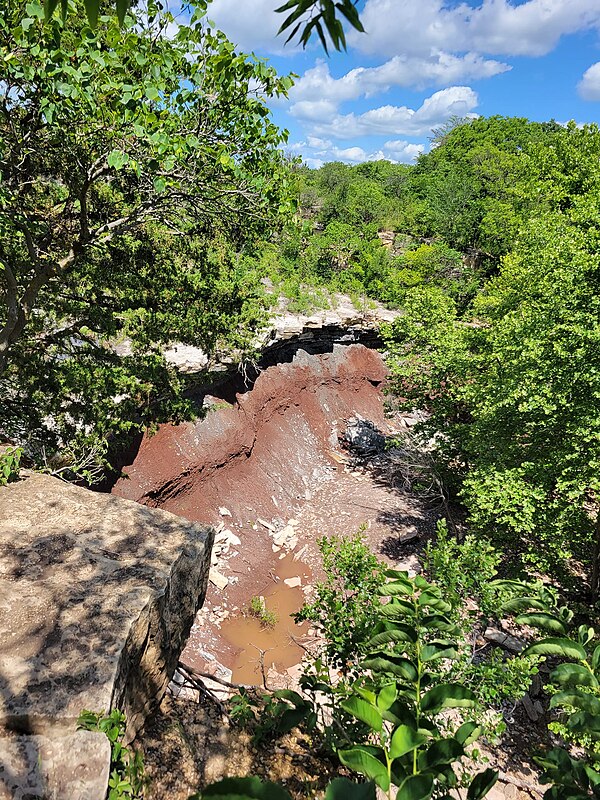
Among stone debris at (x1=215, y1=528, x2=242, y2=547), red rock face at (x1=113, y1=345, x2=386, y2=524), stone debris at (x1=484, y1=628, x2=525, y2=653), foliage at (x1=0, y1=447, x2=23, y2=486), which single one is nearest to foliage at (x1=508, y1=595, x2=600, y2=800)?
foliage at (x1=0, y1=447, x2=23, y2=486)

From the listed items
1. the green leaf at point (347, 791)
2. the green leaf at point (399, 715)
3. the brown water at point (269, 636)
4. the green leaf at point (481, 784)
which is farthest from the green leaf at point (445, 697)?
the brown water at point (269, 636)

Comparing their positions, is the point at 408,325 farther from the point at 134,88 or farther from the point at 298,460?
the point at 134,88

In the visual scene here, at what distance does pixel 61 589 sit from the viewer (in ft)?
11.8

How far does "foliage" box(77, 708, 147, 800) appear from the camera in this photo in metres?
2.57

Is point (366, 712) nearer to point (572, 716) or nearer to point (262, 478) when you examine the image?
point (572, 716)

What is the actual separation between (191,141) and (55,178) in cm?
323

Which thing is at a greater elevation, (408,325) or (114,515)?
(408,325)

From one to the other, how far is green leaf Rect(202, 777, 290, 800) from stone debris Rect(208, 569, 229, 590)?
10377mm

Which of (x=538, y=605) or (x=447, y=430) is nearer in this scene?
(x=538, y=605)

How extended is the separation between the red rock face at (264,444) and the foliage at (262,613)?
256 cm

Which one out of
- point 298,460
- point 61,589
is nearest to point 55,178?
point 61,589

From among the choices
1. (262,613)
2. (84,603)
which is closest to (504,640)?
(262,613)

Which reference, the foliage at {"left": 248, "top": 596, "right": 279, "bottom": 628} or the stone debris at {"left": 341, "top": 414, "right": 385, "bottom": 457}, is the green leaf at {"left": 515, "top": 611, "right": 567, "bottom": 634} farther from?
the stone debris at {"left": 341, "top": 414, "right": 385, "bottom": 457}

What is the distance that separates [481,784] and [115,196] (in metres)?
7.40
